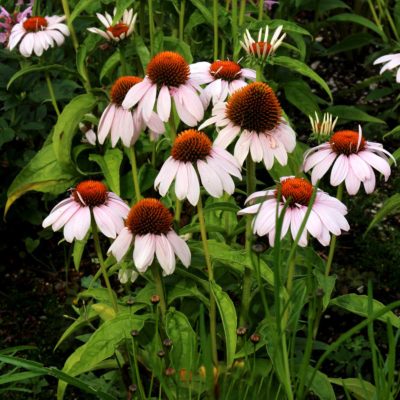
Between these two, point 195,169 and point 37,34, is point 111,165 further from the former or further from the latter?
point 195,169

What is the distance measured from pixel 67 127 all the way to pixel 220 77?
0.53m

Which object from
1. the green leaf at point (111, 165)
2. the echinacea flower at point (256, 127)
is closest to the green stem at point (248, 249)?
the echinacea flower at point (256, 127)

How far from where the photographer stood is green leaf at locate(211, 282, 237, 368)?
4.68ft

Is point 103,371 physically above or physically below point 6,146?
below

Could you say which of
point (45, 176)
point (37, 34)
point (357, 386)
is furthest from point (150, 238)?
point (37, 34)

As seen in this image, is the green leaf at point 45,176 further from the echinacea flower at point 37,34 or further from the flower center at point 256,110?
the flower center at point 256,110

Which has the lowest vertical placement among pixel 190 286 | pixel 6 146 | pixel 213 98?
pixel 6 146

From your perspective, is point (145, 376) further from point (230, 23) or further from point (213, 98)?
point (230, 23)

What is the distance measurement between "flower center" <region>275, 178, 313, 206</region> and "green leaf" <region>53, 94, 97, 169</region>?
824 mm

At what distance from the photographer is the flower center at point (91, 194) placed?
146 cm

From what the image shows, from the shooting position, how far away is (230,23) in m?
2.19

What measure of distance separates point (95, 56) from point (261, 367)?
4.53 feet

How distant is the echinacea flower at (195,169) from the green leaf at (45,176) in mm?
821

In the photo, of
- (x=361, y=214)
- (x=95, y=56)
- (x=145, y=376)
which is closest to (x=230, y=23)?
(x=95, y=56)
